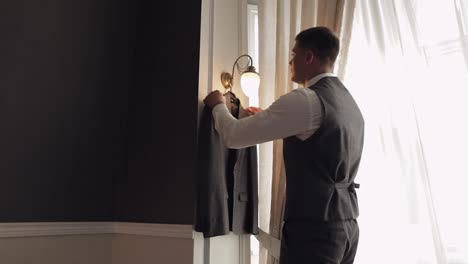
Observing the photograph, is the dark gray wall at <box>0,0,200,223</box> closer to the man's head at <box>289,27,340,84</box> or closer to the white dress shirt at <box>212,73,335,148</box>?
the white dress shirt at <box>212,73,335,148</box>

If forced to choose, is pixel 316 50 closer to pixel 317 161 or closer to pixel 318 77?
pixel 318 77

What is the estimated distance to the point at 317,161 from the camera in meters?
1.55

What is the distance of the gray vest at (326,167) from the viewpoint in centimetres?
152

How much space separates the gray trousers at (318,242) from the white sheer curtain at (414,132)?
264mm

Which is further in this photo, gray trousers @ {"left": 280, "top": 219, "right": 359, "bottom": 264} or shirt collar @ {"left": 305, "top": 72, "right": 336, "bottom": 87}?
shirt collar @ {"left": 305, "top": 72, "right": 336, "bottom": 87}

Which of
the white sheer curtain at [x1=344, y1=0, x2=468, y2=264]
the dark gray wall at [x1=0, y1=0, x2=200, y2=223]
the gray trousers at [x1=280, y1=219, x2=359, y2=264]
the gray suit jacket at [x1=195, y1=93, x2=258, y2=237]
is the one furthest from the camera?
the dark gray wall at [x1=0, y1=0, x2=200, y2=223]

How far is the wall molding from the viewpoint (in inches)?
74.2

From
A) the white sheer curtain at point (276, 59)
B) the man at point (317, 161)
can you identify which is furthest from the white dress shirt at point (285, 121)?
the white sheer curtain at point (276, 59)

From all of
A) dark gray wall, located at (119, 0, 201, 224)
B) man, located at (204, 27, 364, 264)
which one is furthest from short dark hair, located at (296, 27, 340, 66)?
dark gray wall, located at (119, 0, 201, 224)

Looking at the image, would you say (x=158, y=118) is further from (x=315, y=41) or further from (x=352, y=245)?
(x=352, y=245)

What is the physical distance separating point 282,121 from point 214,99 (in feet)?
1.43

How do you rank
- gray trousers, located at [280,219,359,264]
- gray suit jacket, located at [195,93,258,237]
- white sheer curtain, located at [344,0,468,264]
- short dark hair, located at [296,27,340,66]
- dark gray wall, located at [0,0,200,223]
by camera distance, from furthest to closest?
dark gray wall, located at [0,0,200,223], gray suit jacket, located at [195,93,258,237], short dark hair, located at [296,27,340,66], white sheer curtain, located at [344,0,468,264], gray trousers, located at [280,219,359,264]

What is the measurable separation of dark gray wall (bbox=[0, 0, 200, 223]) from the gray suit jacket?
8cm

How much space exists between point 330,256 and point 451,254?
1.58 feet
